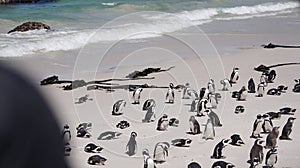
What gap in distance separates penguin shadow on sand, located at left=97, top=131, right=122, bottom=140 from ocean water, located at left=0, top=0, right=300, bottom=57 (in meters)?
9.01

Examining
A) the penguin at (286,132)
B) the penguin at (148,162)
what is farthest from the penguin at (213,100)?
the penguin at (148,162)

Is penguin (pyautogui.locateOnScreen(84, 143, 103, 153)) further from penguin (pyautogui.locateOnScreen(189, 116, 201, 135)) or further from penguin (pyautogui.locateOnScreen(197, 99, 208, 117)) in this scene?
penguin (pyautogui.locateOnScreen(197, 99, 208, 117))

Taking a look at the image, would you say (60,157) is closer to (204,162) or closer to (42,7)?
(204,162)

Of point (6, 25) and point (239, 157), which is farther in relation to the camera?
point (6, 25)

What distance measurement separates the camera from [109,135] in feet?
31.9

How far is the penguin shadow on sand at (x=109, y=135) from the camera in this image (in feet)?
31.6

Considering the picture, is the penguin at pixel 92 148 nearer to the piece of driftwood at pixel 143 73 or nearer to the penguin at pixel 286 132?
the penguin at pixel 286 132

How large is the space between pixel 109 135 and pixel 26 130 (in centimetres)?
893

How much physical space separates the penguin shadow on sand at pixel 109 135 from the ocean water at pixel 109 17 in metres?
→ 9.01

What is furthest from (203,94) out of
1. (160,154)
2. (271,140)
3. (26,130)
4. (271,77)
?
(26,130)

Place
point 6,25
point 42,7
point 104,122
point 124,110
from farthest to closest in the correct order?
point 42,7, point 6,25, point 124,110, point 104,122

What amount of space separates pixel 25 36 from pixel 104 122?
1267 cm

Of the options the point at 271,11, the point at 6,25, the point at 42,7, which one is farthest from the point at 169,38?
the point at 42,7

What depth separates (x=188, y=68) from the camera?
51.6ft
